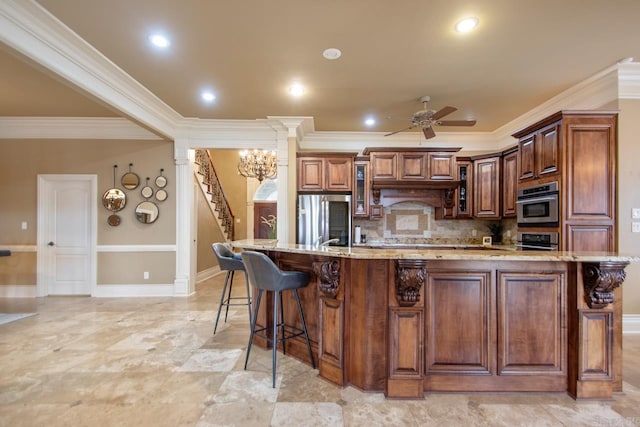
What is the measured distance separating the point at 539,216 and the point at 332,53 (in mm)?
2928

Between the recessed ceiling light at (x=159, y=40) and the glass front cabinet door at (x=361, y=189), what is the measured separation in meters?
3.08

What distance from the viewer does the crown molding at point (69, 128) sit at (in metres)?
4.61

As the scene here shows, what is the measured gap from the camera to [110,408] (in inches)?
74.8

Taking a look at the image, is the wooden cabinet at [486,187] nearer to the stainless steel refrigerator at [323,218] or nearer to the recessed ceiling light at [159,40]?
the stainless steel refrigerator at [323,218]

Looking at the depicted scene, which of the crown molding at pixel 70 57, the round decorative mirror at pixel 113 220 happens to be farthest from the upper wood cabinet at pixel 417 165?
the round decorative mirror at pixel 113 220

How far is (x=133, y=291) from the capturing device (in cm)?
478

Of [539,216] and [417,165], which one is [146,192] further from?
[539,216]

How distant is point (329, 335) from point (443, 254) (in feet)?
3.34

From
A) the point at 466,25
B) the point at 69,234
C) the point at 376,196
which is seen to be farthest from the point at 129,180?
the point at 466,25

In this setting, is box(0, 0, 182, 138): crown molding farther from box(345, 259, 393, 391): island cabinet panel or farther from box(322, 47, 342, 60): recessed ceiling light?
box(345, 259, 393, 391): island cabinet panel

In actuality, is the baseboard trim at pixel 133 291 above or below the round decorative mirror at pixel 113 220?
below

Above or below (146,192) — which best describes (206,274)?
below

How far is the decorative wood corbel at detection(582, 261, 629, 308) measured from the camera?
185 centimetres

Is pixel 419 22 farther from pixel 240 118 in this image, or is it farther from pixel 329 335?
pixel 240 118
